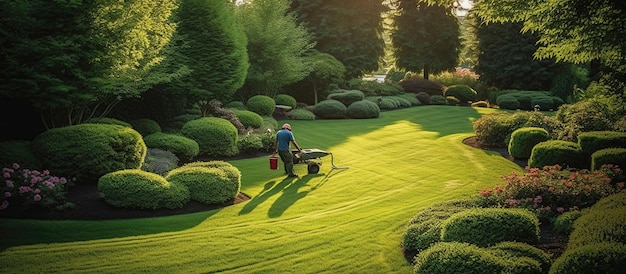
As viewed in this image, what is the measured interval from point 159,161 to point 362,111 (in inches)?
748

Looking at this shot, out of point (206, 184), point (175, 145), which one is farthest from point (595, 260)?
point (175, 145)

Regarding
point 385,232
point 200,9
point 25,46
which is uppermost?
point 200,9

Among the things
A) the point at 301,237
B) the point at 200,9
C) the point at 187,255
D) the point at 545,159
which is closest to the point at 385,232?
the point at 301,237

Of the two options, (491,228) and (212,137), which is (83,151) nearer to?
(212,137)

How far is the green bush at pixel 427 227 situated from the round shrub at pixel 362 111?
71.1ft

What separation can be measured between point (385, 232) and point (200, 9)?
15.2 m

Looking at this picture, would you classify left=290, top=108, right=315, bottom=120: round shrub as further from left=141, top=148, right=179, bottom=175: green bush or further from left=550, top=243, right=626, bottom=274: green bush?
left=550, top=243, right=626, bottom=274: green bush

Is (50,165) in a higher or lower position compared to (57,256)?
higher

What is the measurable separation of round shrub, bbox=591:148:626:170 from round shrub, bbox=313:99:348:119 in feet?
64.8

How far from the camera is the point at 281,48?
30.9m

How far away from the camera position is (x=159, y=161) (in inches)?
589

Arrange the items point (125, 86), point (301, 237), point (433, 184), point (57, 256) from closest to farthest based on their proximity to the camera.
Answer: point (57, 256)
point (301, 237)
point (433, 184)
point (125, 86)

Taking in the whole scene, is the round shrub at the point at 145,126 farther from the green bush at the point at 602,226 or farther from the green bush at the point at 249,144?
the green bush at the point at 602,226

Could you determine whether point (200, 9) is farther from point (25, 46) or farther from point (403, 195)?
point (403, 195)
